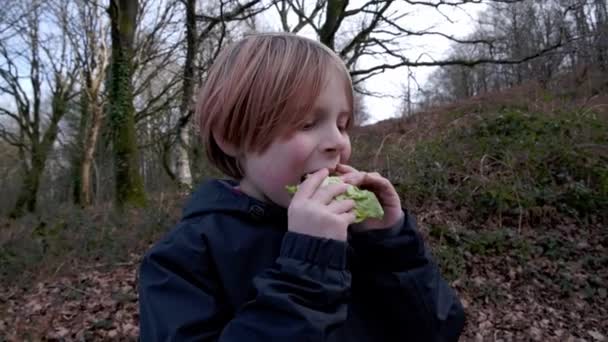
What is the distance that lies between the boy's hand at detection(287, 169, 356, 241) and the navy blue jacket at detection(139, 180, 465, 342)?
0.09 ft

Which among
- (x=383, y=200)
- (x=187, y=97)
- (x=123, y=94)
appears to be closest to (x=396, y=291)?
(x=383, y=200)

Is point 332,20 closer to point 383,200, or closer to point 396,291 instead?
point 383,200

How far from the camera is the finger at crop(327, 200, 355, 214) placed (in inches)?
42.4

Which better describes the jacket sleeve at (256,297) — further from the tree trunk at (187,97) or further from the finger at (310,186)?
the tree trunk at (187,97)

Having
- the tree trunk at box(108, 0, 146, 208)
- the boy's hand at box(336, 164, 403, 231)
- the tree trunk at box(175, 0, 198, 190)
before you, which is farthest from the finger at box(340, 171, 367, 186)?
the tree trunk at box(175, 0, 198, 190)

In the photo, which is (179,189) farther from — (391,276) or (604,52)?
(604,52)

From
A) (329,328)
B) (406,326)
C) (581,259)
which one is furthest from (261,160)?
(581,259)

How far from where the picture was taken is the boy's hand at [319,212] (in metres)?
1.04

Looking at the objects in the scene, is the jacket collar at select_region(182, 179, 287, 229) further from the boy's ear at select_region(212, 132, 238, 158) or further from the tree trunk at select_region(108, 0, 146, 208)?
the tree trunk at select_region(108, 0, 146, 208)

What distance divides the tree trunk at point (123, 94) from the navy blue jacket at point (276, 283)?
27.9ft

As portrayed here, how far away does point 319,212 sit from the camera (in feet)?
3.45

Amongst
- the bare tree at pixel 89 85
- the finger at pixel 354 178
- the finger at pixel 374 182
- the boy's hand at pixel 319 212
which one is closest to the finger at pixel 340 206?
the boy's hand at pixel 319 212

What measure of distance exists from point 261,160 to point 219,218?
0.72 feet

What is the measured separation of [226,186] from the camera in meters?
1.35
